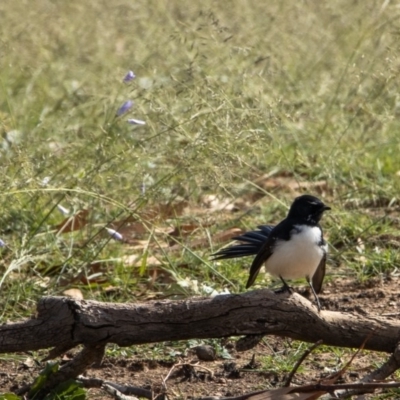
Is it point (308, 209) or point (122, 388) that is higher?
point (308, 209)

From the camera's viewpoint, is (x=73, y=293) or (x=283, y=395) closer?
(x=283, y=395)

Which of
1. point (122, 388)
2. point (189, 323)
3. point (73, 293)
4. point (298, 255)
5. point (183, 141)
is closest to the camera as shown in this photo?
point (189, 323)

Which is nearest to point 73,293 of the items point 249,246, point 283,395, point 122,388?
point 249,246

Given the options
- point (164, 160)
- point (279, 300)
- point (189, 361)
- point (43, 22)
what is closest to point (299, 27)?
point (43, 22)

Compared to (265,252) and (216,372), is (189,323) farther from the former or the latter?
(265,252)

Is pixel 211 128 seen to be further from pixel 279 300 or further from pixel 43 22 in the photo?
pixel 43 22

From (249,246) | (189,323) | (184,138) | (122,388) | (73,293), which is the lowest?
(73,293)

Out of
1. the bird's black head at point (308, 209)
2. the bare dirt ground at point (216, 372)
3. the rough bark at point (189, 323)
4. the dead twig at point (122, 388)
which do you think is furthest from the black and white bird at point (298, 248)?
the dead twig at point (122, 388)

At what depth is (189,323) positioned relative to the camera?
379cm

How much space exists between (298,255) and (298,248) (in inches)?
1.6

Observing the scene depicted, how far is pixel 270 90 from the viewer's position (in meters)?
7.41

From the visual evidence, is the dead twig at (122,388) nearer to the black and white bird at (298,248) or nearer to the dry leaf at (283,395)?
the dry leaf at (283,395)

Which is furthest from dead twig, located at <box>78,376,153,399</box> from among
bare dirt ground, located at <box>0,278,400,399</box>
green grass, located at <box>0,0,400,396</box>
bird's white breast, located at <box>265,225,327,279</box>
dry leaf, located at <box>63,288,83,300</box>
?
dry leaf, located at <box>63,288,83,300</box>

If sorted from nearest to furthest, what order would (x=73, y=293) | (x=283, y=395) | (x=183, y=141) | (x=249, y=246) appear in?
(x=283, y=395)
(x=249, y=246)
(x=73, y=293)
(x=183, y=141)
